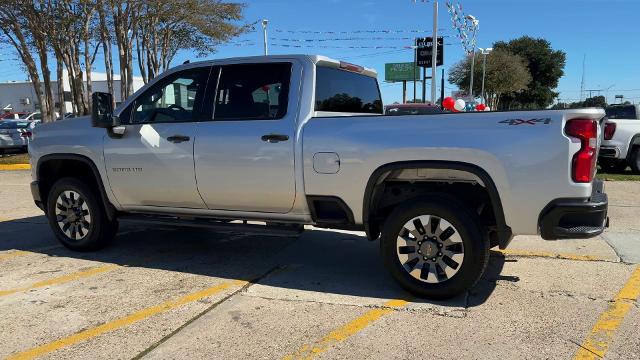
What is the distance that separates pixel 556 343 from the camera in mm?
3402

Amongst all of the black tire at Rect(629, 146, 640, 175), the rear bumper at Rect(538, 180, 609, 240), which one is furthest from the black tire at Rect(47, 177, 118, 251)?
the black tire at Rect(629, 146, 640, 175)

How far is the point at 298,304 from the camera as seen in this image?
4141mm

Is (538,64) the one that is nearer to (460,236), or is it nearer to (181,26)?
(181,26)

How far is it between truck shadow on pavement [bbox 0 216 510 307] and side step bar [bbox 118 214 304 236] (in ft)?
1.40

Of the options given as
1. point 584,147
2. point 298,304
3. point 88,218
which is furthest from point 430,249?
point 88,218

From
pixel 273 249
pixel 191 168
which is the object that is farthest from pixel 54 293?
pixel 273 249

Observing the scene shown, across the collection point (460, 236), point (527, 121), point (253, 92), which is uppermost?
point (253, 92)

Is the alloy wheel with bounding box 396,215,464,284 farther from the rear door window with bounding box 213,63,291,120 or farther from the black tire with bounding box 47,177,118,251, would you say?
the black tire with bounding box 47,177,118,251

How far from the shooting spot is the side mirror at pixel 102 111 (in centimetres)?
497

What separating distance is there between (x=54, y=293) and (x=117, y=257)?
1145mm

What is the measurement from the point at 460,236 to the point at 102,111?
3.50m

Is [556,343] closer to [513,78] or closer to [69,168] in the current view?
[69,168]

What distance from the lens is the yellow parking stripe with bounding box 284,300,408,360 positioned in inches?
130

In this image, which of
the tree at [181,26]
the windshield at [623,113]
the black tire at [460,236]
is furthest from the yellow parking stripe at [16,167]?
the windshield at [623,113]
